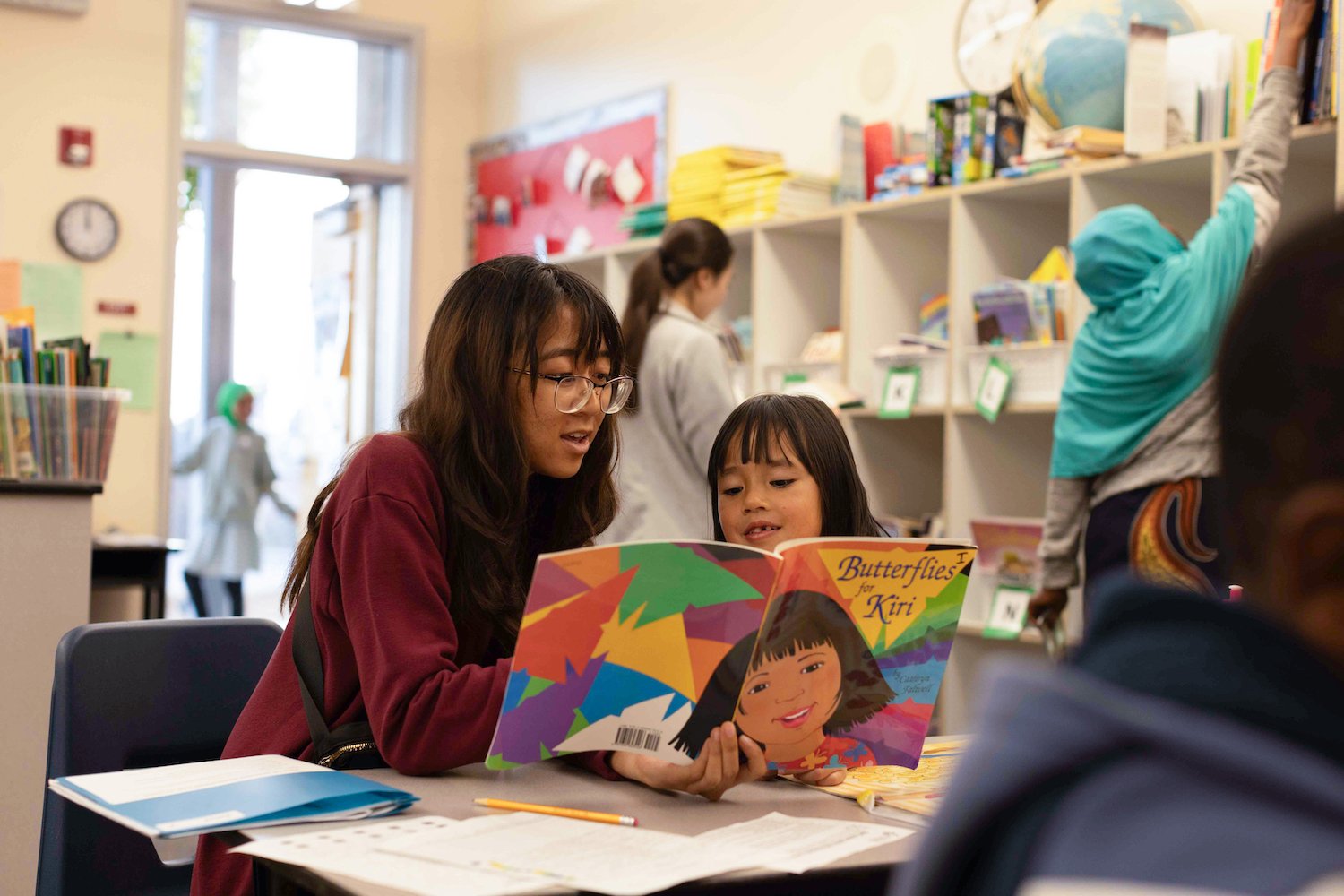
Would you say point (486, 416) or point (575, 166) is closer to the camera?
point (486, 416)

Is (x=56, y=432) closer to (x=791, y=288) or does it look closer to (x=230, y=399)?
(x=791, y=288)

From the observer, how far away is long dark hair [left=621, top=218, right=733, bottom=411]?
3242 millimetres

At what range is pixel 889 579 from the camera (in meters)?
1.36

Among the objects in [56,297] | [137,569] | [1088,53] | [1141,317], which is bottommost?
[137,569]

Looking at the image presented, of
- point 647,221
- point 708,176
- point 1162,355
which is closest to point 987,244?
point 1162,355

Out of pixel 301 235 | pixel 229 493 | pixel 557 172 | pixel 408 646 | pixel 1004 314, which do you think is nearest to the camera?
pixel 408 646

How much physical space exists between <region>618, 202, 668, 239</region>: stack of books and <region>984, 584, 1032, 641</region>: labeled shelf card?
1886 mm

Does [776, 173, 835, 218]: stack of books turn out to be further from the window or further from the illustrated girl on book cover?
the illustrated girl on book cover

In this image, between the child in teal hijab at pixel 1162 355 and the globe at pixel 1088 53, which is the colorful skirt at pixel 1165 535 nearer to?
the child in teal hijab at pixel 1162 355

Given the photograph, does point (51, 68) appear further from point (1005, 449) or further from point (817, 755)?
point (817, 755)

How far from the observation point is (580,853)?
3.57ft

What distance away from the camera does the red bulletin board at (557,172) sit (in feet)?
18.1

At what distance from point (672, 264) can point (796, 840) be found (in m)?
2.28

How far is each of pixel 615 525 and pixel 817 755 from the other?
1896mm
